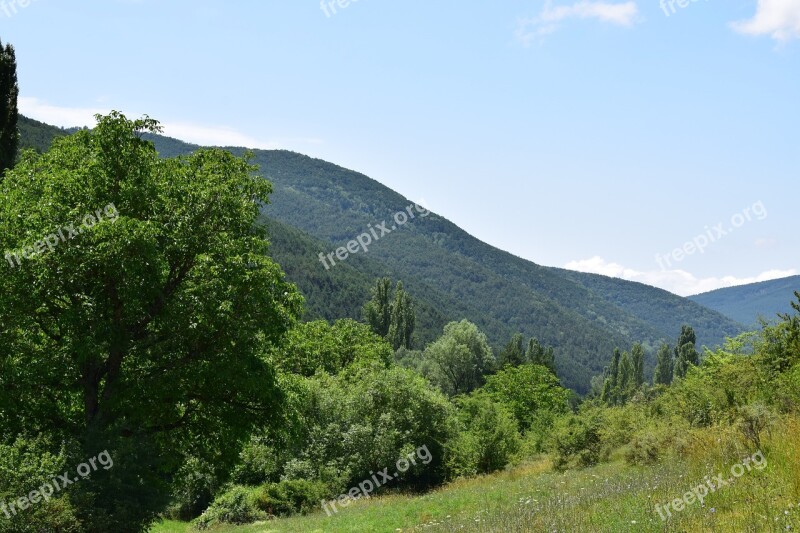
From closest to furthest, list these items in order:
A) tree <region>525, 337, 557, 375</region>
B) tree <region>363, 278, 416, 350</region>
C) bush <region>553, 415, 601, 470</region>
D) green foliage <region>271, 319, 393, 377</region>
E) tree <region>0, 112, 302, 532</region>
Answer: tree <region>0, 112, 302, 532</region>
bush <region>553, 415, 601, 470</region>
green foliage <region>271, 319, 393, 377</region>
tree <region>363, 278, 416, 350</region>
tree <region>525, 337, 557, 375</region>

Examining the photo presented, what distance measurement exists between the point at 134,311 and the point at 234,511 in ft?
41.3

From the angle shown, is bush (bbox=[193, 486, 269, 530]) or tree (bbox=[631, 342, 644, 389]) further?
tree (bbox=[631, 342, 644, 389])

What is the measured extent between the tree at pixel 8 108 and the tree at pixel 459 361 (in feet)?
191

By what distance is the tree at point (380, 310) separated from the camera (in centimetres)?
9769

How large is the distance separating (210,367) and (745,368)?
17860 millimetres

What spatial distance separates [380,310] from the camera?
98375mm

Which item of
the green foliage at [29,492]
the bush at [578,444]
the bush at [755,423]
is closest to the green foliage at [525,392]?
the bush at [578,444]

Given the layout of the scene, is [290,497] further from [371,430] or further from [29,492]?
[29,492]

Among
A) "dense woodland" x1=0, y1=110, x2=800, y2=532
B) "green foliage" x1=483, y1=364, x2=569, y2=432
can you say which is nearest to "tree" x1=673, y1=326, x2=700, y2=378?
"green foliage" x1=483, y1=364, x2=569, y2=432

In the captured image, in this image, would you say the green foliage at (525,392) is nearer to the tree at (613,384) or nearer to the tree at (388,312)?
the tree at (388,312)

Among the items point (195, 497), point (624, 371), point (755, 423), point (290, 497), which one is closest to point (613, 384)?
point (624, 371)

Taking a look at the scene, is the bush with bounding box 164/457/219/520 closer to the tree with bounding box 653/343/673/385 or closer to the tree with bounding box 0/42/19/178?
the tree with bounding box 0/42/19/178

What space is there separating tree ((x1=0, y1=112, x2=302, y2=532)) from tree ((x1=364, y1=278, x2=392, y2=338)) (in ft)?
259

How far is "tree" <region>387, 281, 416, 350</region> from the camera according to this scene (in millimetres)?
97219
